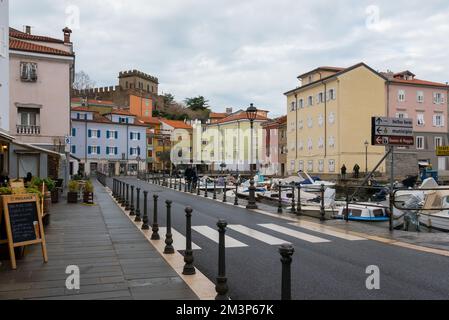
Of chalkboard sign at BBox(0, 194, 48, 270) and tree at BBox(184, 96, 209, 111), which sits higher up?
tree at BBox(184, 96, 209, 111)

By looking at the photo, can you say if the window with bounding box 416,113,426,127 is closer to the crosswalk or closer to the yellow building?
the yellow building

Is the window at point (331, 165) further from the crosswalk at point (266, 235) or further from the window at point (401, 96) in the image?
the crosswalk at point (266, 235)

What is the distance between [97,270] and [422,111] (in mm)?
62781

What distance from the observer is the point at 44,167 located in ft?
102

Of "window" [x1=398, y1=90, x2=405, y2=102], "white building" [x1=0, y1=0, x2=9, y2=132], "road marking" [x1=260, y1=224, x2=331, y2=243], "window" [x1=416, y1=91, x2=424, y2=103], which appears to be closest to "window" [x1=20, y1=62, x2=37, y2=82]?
"white building" [x1=0, y1=0, x2=9, y2=132]

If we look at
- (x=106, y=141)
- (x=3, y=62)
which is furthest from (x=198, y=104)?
(x=3, y=62)

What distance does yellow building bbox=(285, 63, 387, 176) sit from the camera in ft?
177

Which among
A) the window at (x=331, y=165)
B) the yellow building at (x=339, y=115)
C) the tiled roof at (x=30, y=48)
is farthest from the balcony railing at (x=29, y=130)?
the window at (x=331, y=165)

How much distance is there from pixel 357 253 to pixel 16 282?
20.9 feet

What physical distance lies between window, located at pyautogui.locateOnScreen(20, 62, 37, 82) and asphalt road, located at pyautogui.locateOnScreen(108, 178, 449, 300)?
1091 inches

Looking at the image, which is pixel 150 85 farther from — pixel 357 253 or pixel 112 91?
pixel 357 253

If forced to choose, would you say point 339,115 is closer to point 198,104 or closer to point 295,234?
point 295,234

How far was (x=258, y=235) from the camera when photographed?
11.3m
